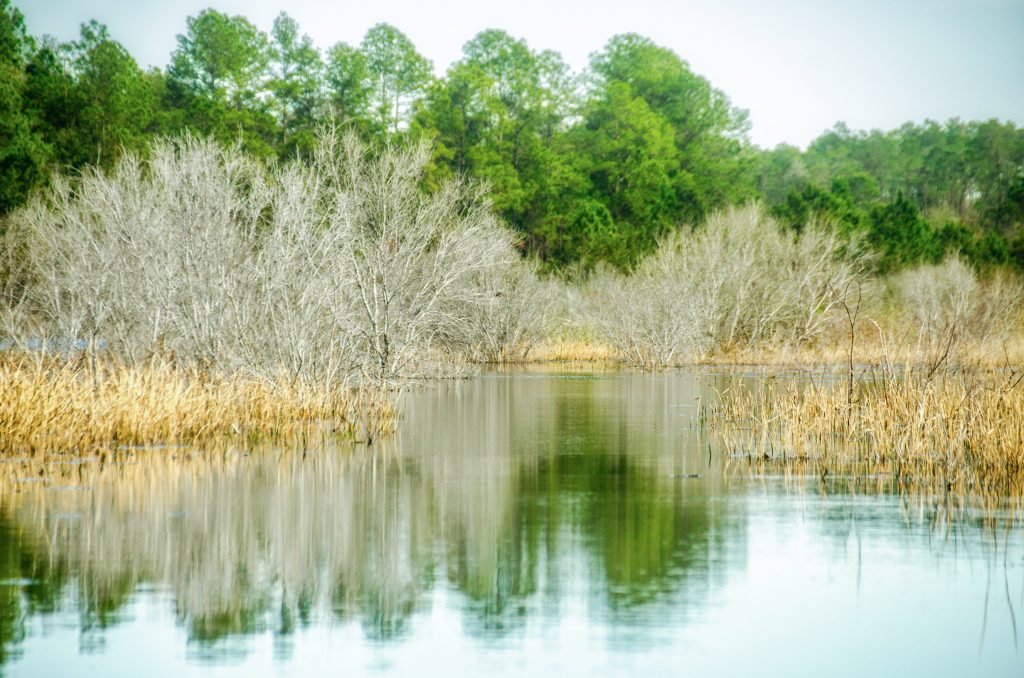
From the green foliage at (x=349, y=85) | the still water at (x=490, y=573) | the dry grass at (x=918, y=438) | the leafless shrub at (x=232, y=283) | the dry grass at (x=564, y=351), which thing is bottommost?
the still water at (x=490, y=573)

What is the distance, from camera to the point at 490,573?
10383 mm

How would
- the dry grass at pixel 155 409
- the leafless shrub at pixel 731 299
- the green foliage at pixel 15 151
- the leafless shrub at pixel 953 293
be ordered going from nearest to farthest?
the dry grass at pixel 155 409, the green foliage at pixel 15 151, the leafless shrub at pixel 731 299, the leafless shrub at pixel 953 293

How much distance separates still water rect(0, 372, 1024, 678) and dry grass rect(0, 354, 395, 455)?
0.85 m

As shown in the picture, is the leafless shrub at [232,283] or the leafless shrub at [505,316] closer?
the leafless shrub at [232,283]

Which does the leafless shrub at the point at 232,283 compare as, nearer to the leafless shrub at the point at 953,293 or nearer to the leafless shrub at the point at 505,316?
the leafless shrub at the point at 505,316

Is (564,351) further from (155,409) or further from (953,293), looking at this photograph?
(155,409)

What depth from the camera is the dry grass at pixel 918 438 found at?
48.7 feet

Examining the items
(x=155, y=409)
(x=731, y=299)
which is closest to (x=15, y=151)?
(x=731, y=299)

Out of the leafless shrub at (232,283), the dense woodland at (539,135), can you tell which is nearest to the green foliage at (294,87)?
the dense woodland at (539,135)

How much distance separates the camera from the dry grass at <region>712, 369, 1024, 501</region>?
14.8 m

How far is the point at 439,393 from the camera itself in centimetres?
3297

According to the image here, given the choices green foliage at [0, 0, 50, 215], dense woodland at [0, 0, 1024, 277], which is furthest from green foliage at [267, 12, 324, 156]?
green foliage at [0, 0, 50, 215]

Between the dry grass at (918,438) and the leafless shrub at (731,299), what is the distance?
78.5 ft

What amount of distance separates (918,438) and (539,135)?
6824 centimetres
